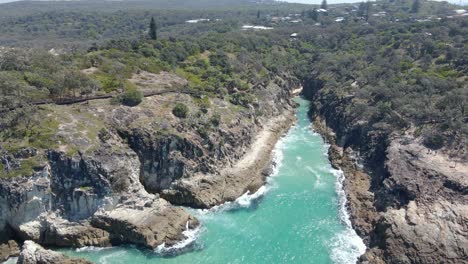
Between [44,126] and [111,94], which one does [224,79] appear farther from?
[44,126]

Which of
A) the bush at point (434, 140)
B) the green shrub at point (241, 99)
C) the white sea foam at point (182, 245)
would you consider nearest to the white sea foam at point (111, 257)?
the white sea foam at point (182, 245)

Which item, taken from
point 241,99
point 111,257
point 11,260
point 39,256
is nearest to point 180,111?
point 241,99

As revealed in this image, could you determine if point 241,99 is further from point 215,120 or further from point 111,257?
point 111,257

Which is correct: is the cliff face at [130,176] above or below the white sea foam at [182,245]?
above

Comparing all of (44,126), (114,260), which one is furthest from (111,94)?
(114,260)

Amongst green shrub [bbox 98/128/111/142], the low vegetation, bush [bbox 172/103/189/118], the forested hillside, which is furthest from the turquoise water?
bush [bbox 172/103/189/118]

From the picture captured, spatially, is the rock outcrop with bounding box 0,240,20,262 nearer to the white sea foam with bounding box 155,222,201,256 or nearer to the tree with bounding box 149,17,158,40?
the white sea foam with bounding box 155,222,201,256

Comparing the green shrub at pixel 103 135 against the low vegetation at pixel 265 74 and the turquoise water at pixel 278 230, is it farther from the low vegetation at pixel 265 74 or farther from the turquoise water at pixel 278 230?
the turquoise water at pixel 278 230
